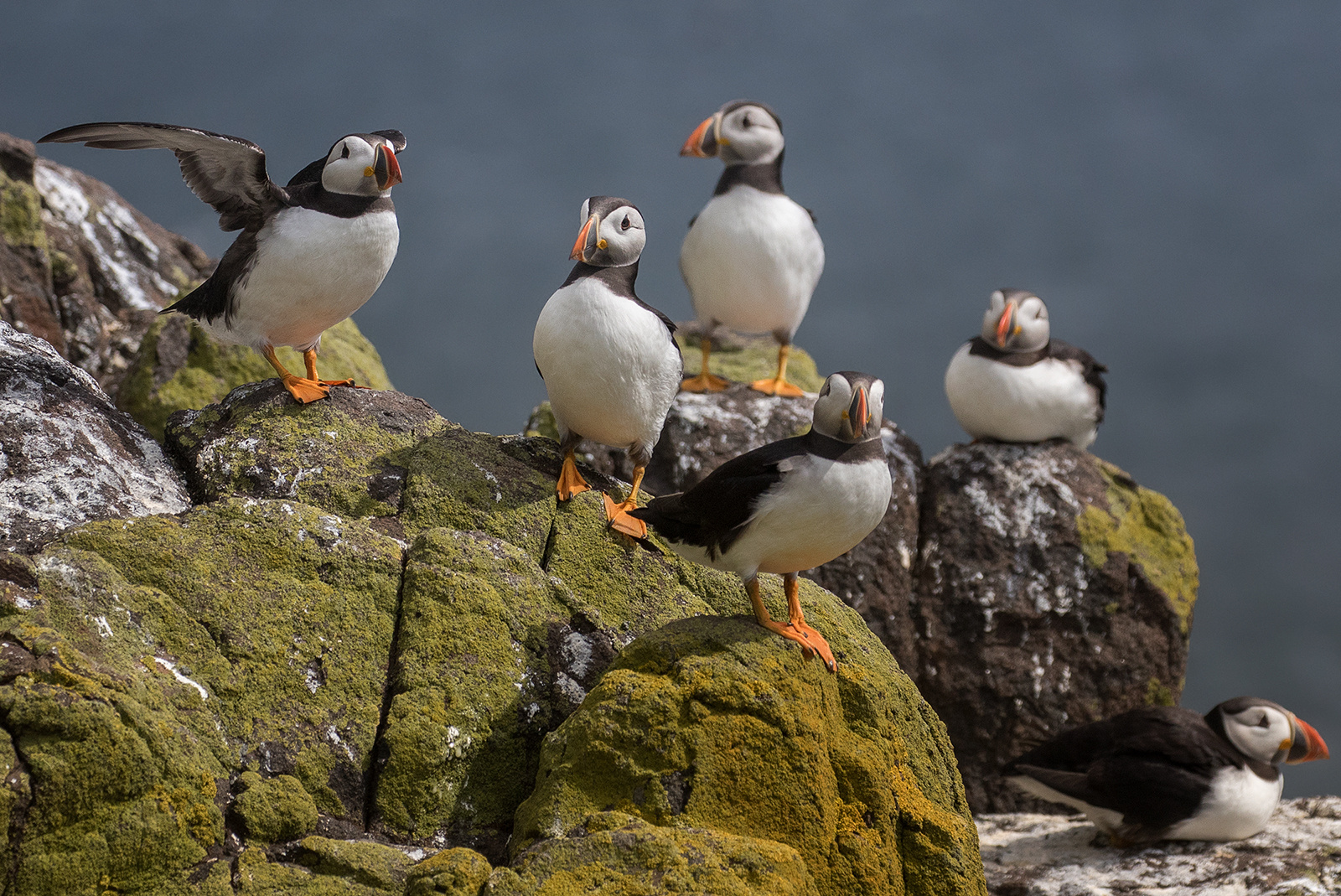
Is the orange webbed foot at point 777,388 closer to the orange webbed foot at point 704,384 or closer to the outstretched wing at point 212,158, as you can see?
the orange webbed foot at point 704,384

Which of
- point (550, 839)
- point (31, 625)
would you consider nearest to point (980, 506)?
point (550, 839)

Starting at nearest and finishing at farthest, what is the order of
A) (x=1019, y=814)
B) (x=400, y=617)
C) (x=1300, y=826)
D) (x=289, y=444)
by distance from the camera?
1. (x=400, y=617)
2. (x=289, y=444)
3. (x=1300, y=826)
4. (x=1019, y=814)

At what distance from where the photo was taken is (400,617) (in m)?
4.82

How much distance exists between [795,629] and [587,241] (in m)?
2.06

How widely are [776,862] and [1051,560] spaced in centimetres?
562

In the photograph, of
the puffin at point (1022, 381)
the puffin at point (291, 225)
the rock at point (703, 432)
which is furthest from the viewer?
the puffin at point (1022, 381)

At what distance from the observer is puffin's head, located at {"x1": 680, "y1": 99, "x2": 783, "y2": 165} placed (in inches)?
348

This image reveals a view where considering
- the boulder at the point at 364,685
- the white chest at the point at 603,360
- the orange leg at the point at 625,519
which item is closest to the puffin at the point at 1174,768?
the boulder at the point at 364,685

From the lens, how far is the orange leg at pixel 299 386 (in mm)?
5965

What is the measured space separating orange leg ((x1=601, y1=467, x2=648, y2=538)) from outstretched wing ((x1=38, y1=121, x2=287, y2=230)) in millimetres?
2235

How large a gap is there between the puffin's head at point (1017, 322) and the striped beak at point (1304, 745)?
10.6 ft

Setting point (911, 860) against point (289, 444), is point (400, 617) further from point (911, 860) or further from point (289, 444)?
point (911, 860)

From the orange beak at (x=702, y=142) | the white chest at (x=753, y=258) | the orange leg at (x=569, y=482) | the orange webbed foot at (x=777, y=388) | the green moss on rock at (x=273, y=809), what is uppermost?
the orange beak at (x=702, y=142)

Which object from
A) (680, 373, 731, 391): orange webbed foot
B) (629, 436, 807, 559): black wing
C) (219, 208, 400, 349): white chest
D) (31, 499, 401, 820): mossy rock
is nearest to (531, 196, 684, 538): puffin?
(629, 436, 807, 559): black wing
